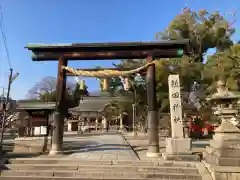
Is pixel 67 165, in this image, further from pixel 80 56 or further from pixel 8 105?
pixel 8 105

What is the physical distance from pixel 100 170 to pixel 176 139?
3737 millimetres

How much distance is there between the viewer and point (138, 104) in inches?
1230

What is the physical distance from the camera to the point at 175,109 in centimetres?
1001

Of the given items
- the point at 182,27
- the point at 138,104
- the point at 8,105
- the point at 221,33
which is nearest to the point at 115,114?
the point at 138,104

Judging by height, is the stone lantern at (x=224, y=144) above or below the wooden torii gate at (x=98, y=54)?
below

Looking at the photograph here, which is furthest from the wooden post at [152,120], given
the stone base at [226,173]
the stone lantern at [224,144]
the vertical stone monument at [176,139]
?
the stone base at [226,173]

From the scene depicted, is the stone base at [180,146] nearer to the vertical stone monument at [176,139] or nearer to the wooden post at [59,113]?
the vertical stone monument at [176,139]

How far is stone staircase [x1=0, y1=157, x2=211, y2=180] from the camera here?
7.54 meters

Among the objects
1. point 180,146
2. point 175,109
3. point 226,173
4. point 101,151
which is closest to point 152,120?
point 175,109

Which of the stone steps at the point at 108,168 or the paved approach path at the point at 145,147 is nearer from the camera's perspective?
the stone steps at the point at 108,168

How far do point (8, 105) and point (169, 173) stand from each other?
402 inches

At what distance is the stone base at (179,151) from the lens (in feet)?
30.1

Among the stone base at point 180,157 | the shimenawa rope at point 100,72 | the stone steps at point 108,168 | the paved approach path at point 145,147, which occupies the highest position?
the shimenawa rope at point 100,72

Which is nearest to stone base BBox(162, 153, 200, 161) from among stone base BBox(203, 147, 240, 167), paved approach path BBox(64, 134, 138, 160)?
paved approach path BBox(64, 134, 138, 160)
